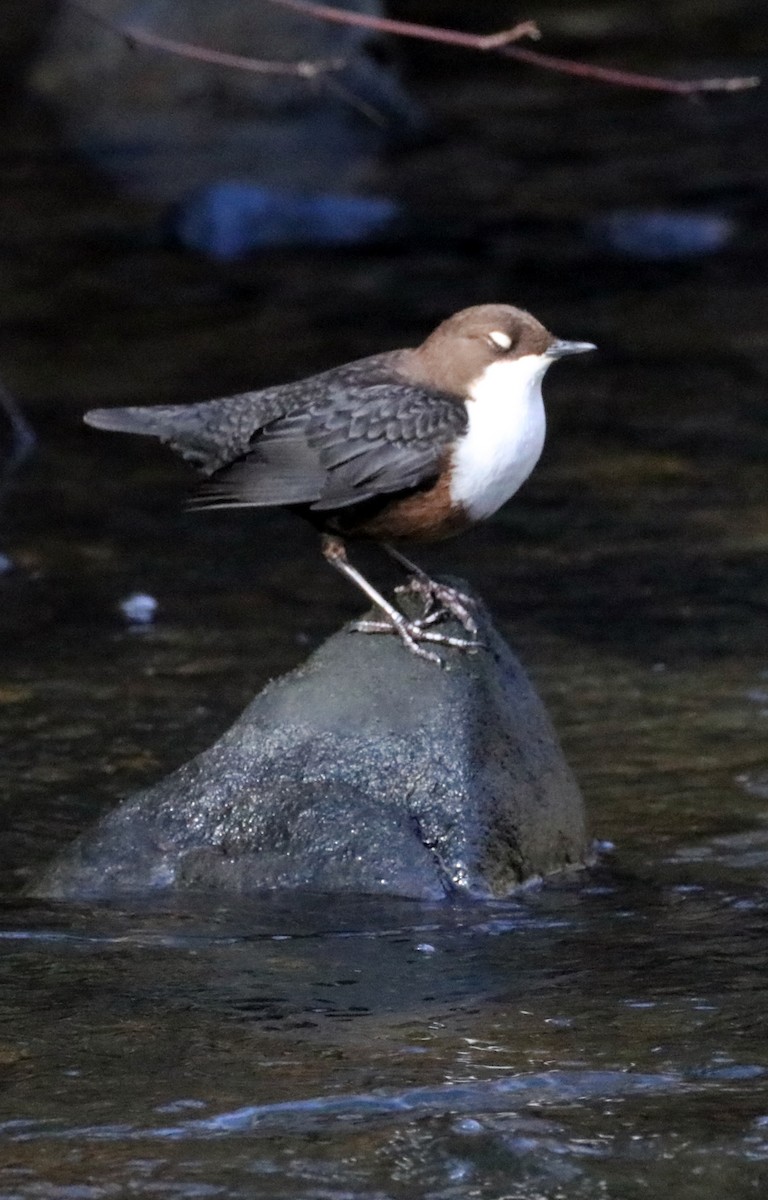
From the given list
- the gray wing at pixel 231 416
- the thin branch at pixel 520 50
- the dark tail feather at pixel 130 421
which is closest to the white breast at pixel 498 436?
the gray wing at pixel 231 416

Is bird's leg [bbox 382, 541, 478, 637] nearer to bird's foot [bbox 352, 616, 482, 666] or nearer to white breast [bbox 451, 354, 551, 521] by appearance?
bird's foot [bbox 352, 616, 482, 666]

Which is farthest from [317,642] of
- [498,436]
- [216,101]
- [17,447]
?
[216,101]

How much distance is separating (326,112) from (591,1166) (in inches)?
491

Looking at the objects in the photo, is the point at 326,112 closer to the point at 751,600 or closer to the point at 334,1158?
the point at 751,600

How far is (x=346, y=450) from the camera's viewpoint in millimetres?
4781

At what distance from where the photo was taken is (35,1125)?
3.22m

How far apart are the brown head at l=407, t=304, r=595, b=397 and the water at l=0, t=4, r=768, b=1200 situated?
3.35 feet

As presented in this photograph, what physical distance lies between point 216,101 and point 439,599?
10.9 meters

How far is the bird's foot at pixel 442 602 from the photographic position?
15.4 ft

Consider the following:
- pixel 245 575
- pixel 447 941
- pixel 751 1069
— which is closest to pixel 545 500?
pixel 245 575

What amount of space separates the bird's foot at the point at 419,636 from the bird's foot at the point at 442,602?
2 cm

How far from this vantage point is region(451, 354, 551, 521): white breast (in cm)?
459

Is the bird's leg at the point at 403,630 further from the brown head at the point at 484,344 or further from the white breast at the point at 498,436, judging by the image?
the brown head at the point at 484,344

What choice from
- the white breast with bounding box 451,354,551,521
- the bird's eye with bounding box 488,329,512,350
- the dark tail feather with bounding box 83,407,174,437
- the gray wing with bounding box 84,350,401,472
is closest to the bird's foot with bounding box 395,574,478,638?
the white breast with bounding box 451,354,551,521
